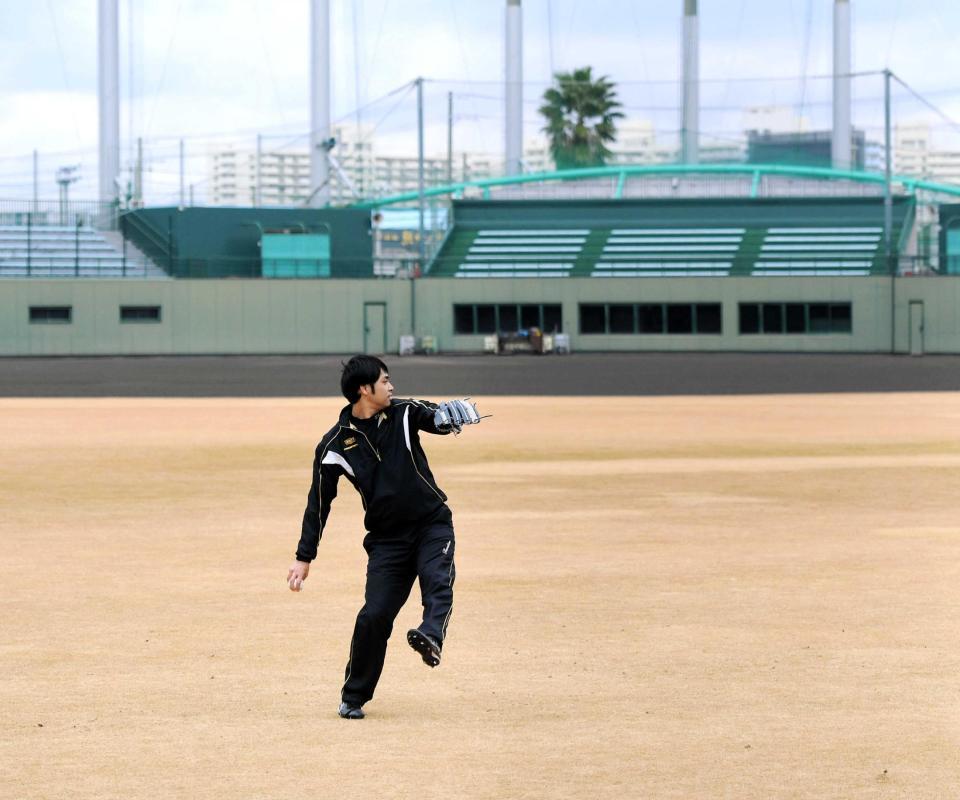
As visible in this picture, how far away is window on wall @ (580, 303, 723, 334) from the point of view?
235ft

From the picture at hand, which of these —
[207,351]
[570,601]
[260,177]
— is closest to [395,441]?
[570,601]

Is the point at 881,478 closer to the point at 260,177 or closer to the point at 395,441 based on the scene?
the point at 395,441

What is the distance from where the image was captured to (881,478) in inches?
880

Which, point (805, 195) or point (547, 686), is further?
point (805, 195)

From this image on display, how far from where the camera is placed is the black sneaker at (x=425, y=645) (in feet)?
27.6

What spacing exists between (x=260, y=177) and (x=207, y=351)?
19.3 metres

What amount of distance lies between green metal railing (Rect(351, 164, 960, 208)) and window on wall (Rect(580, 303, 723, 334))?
422 inches

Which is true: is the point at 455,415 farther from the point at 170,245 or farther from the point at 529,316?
the point at 170,245

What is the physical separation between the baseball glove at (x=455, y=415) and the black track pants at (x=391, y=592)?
745mm

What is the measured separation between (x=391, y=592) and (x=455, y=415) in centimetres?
112

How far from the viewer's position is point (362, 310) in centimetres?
7150

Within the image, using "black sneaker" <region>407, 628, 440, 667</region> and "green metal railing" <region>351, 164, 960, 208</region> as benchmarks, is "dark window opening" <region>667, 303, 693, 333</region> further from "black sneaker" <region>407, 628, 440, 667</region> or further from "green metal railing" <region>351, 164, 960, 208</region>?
"black sneaker" <region>407, 628, 440, 667</region>

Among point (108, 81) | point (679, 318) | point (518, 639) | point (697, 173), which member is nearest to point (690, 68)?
point (697, 173)

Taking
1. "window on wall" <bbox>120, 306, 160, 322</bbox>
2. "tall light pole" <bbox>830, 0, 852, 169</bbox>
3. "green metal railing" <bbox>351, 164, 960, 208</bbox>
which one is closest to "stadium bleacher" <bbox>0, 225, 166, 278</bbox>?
"window on wall" <bbox>120, 306, 160, 322</bbox>
